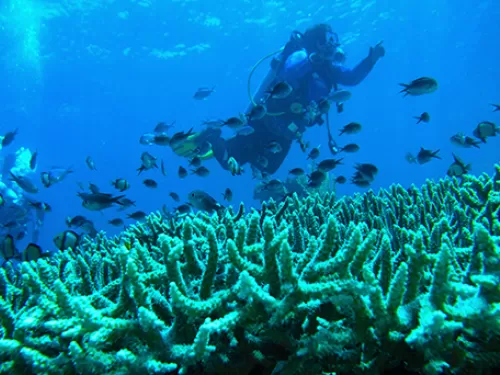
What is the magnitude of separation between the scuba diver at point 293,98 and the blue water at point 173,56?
7.91 m

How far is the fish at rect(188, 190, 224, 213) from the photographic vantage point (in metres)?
5.58

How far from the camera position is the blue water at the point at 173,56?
1379 inches

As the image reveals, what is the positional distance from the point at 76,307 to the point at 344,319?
134 centimetres

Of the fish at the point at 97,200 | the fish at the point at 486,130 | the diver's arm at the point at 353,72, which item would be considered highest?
the diver's arm at the point at 353,72

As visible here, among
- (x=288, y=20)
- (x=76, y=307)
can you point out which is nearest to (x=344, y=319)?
(x=76, y=307)

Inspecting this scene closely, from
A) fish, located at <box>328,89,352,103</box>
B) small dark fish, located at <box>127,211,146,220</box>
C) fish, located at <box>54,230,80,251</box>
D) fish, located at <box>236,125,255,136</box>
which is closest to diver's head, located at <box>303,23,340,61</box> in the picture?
fish, located at <box>328,89,352,103</box>

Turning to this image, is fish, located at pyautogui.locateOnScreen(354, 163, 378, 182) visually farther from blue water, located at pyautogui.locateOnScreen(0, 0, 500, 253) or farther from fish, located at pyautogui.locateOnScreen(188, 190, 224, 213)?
blue water, located at pyautogui.locateOnScreen(0, 0, 500, 253)

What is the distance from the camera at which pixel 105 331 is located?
1.45m

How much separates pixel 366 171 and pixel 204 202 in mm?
3447

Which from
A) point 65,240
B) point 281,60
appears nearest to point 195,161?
point 65,240

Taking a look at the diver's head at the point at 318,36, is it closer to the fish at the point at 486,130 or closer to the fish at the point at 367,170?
the fish at the point at 486,130

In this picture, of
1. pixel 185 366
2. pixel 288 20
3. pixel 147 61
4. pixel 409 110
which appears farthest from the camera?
pixel 409 110

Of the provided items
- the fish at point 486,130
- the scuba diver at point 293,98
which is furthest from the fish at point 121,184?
the fish at point 486,130

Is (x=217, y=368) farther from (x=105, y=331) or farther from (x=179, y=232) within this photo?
(x=179, y=232)
